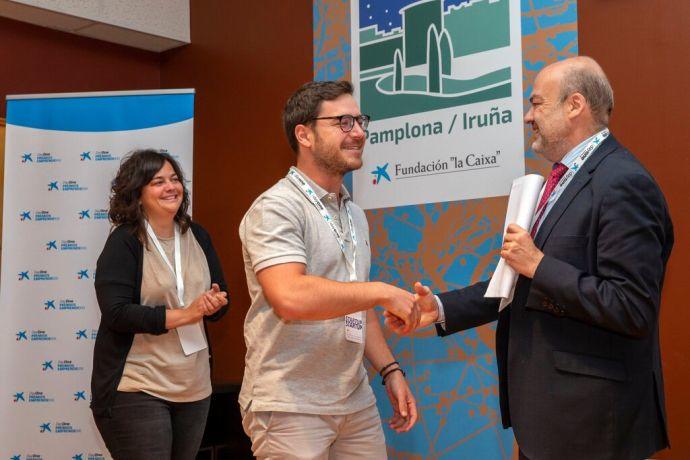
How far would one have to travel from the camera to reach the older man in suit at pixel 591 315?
1945mm

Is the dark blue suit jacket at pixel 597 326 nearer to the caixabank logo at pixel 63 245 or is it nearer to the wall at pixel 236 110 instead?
the caixabank logo at pixel 63 245

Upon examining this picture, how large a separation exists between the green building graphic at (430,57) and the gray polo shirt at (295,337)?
1.89 meters

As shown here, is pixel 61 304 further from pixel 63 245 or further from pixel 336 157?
pixel 336 157

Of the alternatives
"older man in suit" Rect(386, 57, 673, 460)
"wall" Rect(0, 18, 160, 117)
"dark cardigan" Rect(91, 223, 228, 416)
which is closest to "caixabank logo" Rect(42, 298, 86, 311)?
"dark cardigan" Rect(91, 223, 228, 416)

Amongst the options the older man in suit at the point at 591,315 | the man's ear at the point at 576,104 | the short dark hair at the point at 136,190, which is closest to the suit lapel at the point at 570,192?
the older man in suit at the point at 591,315

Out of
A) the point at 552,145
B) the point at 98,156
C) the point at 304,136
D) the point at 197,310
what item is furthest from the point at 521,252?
the point at 98,156

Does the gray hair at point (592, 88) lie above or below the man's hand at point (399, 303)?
above

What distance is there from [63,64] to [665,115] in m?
4.45

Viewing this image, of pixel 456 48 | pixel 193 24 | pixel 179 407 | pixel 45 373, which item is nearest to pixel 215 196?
pixel 193 24

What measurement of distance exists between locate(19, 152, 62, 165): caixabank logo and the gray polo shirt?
2.59m

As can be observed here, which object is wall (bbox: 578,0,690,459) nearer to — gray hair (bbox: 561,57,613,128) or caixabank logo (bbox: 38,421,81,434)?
gray hair (bbox: 561,57,613,128)

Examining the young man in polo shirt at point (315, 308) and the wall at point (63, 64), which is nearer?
the young man in polo shirt at point (315, 308)

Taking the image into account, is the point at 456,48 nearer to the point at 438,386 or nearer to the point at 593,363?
the point at 438,386

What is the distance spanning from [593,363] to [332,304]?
0.73 metres
